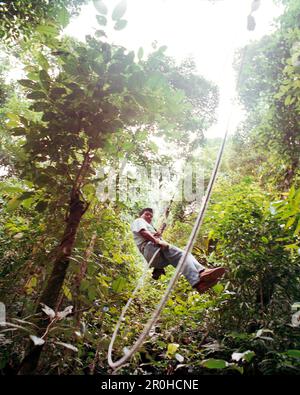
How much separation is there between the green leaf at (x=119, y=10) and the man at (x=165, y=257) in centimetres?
223

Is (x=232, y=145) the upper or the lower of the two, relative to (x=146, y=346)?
upper

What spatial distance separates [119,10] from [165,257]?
2613mm

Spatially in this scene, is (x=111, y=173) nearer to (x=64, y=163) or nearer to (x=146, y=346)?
(x=64, y=163)

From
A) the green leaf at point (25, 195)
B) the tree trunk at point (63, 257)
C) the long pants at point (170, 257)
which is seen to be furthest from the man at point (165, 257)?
the green leaf at point (25, 195)

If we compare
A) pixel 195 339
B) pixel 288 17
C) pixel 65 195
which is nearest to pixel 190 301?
pixel 195 339

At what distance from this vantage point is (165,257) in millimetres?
3604

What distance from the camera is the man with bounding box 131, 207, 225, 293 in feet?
9.79

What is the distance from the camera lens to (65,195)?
2.22 m

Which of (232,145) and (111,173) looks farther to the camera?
(232,145)

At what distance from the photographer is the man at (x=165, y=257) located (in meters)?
2.98

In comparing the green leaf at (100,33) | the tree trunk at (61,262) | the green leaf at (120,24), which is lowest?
the tree trunk at (61,262)

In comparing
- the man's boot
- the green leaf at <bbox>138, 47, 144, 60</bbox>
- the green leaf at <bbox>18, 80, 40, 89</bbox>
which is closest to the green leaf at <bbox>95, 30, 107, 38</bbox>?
the green leaf at <bbox>138, 47, 144, 60</bbox>

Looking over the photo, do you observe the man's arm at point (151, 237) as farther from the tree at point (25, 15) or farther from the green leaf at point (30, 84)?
the tree at point (25, 15)
